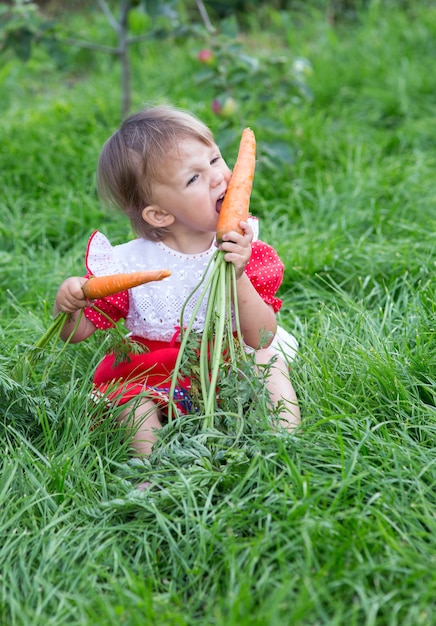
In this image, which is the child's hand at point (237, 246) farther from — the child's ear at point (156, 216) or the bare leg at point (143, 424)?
the bare leg at point (143, 424)

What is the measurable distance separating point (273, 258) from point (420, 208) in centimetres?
133

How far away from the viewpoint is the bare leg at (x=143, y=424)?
6.72 feet

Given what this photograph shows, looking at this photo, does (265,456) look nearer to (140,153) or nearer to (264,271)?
(264,271)

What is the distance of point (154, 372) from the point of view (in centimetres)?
223

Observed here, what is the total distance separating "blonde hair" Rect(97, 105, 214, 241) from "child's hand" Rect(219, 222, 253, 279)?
1.03ft

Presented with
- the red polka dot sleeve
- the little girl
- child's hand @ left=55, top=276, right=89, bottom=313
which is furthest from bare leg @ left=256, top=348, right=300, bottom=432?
child's hand @ left=55, top=276, right=89, bottom=313

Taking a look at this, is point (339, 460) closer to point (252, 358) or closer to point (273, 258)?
point (252, 358)

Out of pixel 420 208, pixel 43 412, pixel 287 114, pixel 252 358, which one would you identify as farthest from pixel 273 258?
pixel 287 114

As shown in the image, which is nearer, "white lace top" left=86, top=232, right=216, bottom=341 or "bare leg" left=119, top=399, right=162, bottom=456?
"bare leg" left=119, top=399, right=162, bottom=456

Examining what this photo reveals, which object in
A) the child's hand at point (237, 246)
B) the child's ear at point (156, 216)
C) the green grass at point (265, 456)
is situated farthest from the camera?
the child's ear at point (156, 216)

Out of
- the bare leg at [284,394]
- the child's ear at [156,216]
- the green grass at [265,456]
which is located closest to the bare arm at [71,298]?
the green grass at [265,456]

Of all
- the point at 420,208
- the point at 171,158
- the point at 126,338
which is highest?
the point at 171,158

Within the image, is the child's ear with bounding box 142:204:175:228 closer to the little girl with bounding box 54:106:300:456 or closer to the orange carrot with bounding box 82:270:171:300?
the little girl with bounding box 54:106:300:456

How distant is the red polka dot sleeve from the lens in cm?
218
